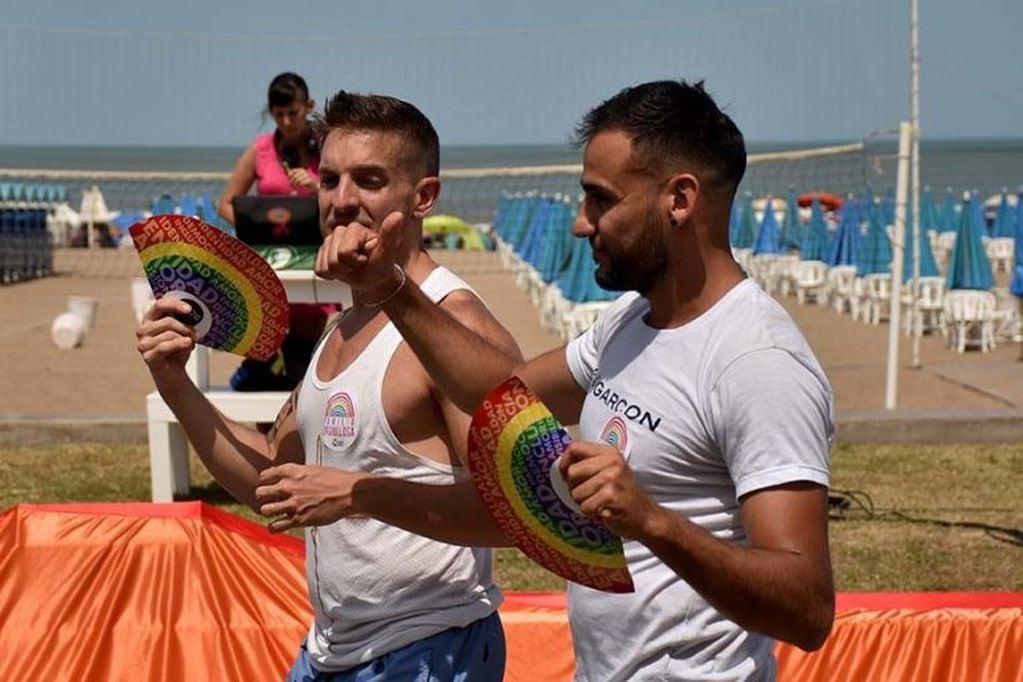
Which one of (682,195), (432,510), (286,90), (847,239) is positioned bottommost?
(847,239)

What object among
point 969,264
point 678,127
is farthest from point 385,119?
point 969,264

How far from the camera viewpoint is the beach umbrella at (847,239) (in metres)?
21.5

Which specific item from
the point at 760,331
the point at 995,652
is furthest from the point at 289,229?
the point at 760,331

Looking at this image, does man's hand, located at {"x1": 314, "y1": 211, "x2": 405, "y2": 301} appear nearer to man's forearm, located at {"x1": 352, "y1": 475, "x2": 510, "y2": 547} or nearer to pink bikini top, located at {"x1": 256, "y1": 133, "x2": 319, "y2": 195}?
man's forearm, located at {"x1": 352, "y1": 475, "x2": 510, "y2": 547}

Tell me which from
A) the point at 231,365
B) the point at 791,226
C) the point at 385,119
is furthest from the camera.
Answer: the point at 791,226

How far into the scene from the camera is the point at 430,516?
317cm

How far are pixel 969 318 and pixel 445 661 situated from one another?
13.9m

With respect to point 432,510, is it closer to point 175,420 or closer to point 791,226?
point 175,420

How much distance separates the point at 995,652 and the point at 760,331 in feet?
9.97

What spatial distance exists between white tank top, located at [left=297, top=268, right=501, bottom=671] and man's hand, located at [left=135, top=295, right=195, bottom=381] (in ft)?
0.87

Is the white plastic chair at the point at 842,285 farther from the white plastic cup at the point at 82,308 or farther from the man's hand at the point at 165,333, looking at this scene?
the man's hand at the point at 165,333

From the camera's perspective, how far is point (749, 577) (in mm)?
2422

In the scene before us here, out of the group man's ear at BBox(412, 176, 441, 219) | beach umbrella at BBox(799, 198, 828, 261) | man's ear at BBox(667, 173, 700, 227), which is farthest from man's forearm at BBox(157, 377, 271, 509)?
beach umbrella at BBox(799, 198, 828, 261)

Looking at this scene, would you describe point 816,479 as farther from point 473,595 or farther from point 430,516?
point 473,595
